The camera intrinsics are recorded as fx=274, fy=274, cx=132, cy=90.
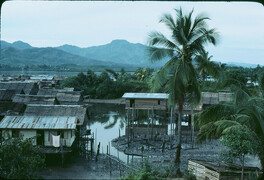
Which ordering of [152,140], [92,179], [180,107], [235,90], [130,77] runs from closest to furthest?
1. [235,90]
2. [180,107]
3. [92,179]
4. [152,140]
5. [130,77]

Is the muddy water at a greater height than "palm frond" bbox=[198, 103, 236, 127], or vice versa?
"palm frond" bbox=[198, 103, 236, 127]

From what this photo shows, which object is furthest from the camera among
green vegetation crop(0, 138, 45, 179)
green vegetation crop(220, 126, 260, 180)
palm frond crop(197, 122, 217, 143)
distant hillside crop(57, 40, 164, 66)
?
distant hillside crop(57, 40, 164, 66)

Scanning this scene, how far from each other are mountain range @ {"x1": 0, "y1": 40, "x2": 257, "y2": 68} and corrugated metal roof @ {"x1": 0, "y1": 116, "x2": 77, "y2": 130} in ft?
15.8

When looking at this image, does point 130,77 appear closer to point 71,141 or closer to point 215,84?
point 71,141

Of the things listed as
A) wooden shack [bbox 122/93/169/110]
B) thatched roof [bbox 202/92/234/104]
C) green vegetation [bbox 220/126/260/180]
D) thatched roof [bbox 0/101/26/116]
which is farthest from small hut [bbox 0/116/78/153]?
thatched roof [bbox 202/92/234/104]

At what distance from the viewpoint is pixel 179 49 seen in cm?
945

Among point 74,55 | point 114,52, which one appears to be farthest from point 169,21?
point 114,52

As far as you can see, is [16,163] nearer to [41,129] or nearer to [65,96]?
[41,129]

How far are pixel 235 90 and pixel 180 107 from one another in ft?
8.89

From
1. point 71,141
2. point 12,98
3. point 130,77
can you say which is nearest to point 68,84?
point 130,77

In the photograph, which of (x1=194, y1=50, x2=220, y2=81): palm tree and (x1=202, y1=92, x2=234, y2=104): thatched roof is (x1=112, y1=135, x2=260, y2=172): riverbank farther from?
(x1=194, y1=50, x2=220, y2=81): palm tree

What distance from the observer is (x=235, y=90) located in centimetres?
775

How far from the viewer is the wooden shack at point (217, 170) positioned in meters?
8.03

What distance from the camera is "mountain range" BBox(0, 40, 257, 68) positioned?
7612 centimetres
